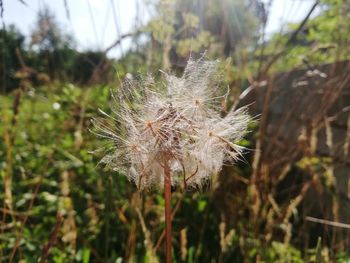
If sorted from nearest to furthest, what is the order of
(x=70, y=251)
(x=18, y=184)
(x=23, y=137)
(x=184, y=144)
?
(x=184, y=144) < (x=70, y=251) < (x=18, y=184) < (x=23, y=137)

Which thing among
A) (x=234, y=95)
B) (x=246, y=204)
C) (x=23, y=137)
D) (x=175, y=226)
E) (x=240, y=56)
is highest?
(x=240, y=56)

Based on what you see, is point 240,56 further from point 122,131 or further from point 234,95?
point 122,131

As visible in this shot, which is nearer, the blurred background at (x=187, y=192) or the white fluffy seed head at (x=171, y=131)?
the white fluffy seed head at (x=171, y=131)

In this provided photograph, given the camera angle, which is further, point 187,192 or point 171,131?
point 187,192

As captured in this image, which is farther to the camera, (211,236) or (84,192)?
(84,192)

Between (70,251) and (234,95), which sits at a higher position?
(234,95)

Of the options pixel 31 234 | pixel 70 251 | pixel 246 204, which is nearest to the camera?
pixel 70 251

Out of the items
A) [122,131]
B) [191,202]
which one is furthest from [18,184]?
[122,131]

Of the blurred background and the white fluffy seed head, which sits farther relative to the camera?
the blurred background
